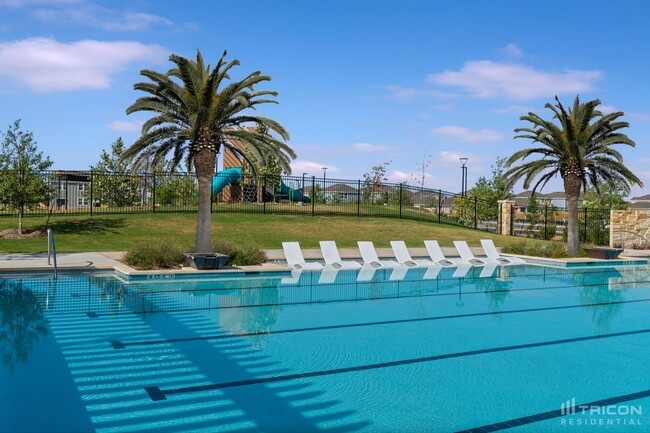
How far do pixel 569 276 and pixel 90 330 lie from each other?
540 inches

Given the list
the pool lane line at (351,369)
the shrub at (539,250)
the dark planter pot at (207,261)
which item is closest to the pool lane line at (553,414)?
the pool lane line at (351,369)

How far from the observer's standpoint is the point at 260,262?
643 inches

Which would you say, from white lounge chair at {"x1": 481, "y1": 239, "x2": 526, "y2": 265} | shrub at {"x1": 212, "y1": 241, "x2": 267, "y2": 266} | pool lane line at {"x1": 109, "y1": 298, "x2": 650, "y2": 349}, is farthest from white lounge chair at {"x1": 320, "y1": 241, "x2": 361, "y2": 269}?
pool lane line at {"x1": 109, "y1": 298, "x2": 650, "y2": 349}

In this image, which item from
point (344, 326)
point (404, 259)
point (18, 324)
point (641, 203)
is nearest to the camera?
point (18, 324)

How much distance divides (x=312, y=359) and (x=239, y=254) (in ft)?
30.6

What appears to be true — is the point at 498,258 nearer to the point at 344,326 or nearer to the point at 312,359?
the point at 344,326

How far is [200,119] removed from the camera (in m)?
14.7

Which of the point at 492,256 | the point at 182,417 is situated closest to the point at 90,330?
the point at 182,417

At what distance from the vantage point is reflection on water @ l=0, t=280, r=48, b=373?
689 centimetres

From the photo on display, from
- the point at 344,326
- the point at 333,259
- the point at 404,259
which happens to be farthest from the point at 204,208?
the point at 344,326

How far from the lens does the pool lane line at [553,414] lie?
5.00m

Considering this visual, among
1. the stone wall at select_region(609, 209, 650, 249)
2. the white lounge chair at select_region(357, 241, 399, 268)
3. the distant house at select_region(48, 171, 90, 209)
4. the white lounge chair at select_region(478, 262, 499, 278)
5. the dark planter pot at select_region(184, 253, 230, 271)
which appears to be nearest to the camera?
the dark planter pot at select_region(184, 253, 230, 271)

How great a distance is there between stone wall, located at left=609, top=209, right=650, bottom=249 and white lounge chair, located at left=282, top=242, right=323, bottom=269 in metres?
19.0

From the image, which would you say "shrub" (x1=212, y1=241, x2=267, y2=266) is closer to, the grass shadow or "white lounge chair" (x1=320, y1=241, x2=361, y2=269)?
"white lounge chair" (x1=320, y1=241, x2=361, y2=269)
